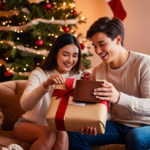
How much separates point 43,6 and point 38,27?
0.34m

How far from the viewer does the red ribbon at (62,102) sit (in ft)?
3.38

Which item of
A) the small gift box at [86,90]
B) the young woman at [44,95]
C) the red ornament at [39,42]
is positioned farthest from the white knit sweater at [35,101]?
the red ornament at [39,42]

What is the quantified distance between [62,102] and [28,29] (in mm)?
1958

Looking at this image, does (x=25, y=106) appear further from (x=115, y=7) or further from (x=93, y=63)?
(x=93, y=63)

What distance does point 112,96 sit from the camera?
43.7 inches

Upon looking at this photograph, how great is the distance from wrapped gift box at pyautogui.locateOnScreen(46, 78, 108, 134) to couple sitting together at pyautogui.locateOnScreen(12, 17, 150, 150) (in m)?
0.15

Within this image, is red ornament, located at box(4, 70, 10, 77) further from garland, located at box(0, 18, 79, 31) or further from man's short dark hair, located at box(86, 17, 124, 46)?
man's short dark hair, located at box(86, 17, 124, 46)

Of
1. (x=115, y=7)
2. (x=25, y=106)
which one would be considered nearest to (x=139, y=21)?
(x=115, y=7)

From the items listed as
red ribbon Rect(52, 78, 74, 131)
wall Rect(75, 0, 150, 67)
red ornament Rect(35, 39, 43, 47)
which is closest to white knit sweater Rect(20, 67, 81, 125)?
red ribbon Rect(52, 78, 74, 131)

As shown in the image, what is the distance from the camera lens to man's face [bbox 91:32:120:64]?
1.39 metres

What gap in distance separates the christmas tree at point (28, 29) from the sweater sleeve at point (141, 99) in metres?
1.74

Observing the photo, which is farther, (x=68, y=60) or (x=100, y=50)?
(x=68, y=60)

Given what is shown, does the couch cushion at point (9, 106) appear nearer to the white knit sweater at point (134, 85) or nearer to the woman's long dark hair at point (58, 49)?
the woman's long dark hair at point (58, 49)

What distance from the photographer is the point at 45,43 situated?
293 centimetres
